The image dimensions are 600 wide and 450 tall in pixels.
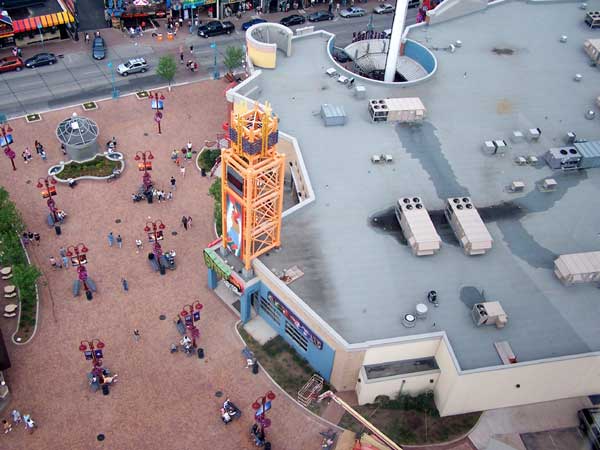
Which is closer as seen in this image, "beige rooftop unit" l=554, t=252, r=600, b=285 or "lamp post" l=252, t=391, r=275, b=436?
"lamp post" l=252, t=391, r=275, b=436

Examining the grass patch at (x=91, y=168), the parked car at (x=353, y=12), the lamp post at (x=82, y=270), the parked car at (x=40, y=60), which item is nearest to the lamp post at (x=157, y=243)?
the lamp post at (x=82, y=270)

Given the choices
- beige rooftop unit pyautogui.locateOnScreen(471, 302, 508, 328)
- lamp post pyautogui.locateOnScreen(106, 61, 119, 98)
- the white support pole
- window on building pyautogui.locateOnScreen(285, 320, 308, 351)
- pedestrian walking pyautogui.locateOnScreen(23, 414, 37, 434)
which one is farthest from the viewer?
lamp post pyautogui.locateOnScreen(106, 61, 119, 98)

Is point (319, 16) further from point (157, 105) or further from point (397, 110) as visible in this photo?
point (397, 110)

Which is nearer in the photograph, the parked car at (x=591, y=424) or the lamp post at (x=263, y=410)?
the lamp post at (x=263, y=410)

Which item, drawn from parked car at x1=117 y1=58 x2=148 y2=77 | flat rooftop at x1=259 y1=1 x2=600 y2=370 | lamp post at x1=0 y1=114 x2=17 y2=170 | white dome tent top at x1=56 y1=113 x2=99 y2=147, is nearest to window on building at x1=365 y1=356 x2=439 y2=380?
flat rooftop at x1=259 y1=1 x2=600 y2=370

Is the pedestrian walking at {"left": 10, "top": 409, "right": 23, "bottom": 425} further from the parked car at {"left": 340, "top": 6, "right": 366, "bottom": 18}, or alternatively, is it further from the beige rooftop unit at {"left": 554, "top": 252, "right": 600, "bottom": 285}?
the parked car at {"left": 340, "top": 6, "right": 366, "bottom": 18}

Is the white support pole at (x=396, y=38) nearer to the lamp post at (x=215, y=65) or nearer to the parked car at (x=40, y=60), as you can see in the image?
the lamp post at (x=215, y=65)

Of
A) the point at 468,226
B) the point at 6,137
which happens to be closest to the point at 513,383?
the point at 468,226
